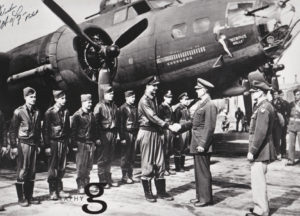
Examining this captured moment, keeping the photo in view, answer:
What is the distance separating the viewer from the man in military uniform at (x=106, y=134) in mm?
7262

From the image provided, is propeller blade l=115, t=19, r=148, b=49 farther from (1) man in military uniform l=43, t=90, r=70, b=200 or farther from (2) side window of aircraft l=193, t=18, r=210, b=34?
(1) man in military uniform l=43, t=90, r=70, b=200

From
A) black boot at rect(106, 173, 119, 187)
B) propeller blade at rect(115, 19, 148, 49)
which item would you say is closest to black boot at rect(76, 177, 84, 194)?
black boot at rect(106, 173, 119, 187)

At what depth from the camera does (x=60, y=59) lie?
931 cm

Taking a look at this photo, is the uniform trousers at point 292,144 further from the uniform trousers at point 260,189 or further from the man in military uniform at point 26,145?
the man in military uniform at point 26,145

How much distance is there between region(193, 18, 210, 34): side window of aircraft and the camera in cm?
868

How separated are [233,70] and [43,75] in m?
4.92

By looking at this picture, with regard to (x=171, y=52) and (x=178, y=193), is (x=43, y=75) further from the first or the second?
(x=178, y=193)

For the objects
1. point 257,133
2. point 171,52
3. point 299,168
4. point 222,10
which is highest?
point 222,10

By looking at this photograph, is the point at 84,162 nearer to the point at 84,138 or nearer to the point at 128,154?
the point at 84,138

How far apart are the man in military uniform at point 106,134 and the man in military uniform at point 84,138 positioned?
0.31 metres

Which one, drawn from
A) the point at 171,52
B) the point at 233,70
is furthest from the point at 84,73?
the point at 233,70

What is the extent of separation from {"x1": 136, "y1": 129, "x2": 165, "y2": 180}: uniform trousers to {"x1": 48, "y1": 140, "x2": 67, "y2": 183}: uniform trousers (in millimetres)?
1429

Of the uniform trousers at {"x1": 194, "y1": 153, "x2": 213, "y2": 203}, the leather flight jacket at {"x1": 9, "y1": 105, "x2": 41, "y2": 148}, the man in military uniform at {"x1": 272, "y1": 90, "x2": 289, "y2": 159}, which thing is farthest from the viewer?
the man in military uniform at {"x1": 272, "y1": 90, "x2": 289, "y2": 159}

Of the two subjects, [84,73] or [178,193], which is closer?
[178,193]
